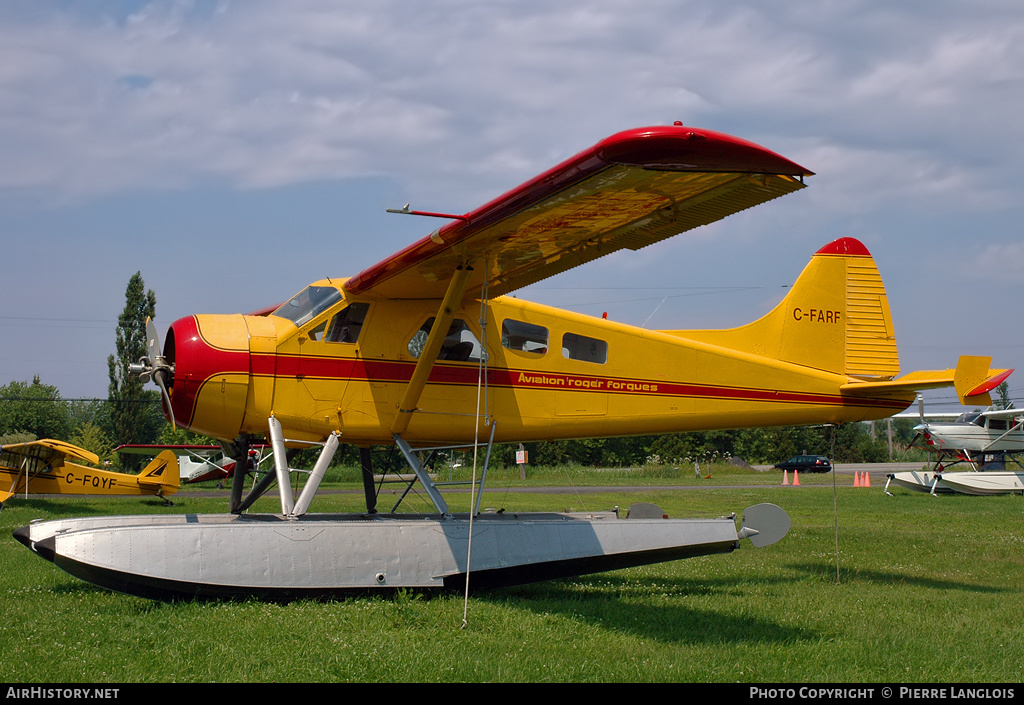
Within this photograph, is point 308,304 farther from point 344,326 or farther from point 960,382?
point 960,382

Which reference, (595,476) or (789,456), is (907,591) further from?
(789,456)

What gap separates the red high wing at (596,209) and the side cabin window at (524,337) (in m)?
0.51

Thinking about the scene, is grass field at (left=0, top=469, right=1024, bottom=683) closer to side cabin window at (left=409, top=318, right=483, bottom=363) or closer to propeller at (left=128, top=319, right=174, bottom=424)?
propeller at (left=128, top=319, right=174, bottom=424)

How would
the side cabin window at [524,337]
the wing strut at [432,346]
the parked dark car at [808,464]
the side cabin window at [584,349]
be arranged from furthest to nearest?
1. the parked dark car at [808,464]
2. the side cabin window at [584,349]
3. the side cabin window at [524,337]
4. the wing strut at [432,346]

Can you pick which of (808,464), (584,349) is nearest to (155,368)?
(584,349)

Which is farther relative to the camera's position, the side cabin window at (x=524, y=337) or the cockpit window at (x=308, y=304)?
the side cabin window at (x=524, y=337)

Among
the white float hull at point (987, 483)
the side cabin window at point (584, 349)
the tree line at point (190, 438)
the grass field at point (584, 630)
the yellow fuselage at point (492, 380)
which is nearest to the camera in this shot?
the grass field at point (584, 630)

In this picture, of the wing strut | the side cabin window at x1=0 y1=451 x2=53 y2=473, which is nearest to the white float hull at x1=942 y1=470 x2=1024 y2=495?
the wing strut

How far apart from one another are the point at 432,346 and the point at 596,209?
2491mm

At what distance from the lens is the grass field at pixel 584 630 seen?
5441 mm

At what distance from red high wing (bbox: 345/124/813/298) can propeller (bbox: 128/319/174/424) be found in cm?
209

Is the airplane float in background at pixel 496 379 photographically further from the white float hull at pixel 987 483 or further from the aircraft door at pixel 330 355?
the white float hull at pixel 987 483

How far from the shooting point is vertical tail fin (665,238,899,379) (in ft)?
34.9

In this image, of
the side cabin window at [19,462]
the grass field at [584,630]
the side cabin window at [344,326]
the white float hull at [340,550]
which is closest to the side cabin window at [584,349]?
the white float hull at [340,550]
